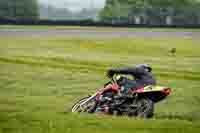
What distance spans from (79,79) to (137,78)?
151cm

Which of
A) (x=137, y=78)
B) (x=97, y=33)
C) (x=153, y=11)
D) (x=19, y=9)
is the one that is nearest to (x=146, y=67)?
(x=137, y=78)

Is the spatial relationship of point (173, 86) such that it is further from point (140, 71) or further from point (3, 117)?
point (3, 117)

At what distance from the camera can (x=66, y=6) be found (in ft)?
34.9

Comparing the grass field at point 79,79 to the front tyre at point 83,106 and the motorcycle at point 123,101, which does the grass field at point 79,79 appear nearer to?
the front tyre at point 83,106

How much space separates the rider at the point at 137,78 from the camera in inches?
367

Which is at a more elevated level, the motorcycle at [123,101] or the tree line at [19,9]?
the tree line at [19,9]

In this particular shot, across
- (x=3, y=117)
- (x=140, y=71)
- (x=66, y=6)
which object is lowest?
(x=3, y=117)

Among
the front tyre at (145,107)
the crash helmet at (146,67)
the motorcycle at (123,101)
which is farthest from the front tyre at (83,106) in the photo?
the crash helmet at (146,67)

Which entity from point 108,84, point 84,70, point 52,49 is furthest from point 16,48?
point 108,84

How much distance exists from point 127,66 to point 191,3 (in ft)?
8.19

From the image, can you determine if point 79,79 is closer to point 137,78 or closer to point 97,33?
point 137,78

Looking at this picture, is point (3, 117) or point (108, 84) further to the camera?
point (108, 84)

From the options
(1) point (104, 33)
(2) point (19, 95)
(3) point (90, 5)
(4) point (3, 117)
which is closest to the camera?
(4) point (3, 117)

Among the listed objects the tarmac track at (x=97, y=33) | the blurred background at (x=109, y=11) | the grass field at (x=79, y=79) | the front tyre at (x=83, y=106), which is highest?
the blurred background at (x=109, y=11)
